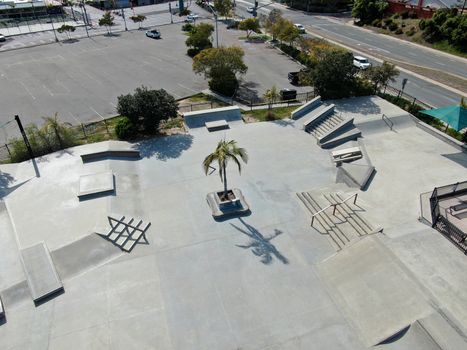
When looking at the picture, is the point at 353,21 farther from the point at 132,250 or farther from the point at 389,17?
the point at 132,250

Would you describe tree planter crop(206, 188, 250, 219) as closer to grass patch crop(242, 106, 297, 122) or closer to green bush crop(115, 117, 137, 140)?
green bush crop(115, 117, 137, 140)

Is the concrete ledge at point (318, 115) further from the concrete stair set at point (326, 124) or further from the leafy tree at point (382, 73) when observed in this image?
the leafy tree at point (382, 73)

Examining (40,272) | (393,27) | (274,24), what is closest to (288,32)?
(274,24)

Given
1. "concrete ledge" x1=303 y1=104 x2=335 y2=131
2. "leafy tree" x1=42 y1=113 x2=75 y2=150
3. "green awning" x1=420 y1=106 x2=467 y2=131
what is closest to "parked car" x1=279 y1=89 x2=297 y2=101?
"concrete ledge" x1=303 y1=104 x2=335 y2=131

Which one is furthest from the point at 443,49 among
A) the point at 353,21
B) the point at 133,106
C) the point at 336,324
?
the point at 336,324

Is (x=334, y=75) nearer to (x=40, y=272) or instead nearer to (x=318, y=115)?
(x=318, y=115)

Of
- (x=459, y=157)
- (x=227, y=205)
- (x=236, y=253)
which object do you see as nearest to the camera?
(x=236, y=253)
